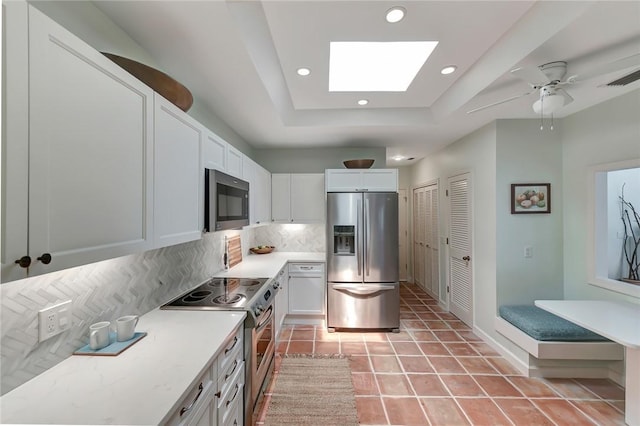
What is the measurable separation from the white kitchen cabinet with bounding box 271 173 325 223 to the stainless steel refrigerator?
44 centimetres

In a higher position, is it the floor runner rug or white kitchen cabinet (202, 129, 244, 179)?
white kitchen cabinet (202, 129, 244, 179)

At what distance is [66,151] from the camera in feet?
2.60

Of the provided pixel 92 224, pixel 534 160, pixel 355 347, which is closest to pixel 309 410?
pixel 355 347

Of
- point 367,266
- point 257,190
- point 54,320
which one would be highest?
point 257,190

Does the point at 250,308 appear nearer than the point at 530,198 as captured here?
Yes

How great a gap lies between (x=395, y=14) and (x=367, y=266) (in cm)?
264

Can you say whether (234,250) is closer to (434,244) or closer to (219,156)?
(219,156)

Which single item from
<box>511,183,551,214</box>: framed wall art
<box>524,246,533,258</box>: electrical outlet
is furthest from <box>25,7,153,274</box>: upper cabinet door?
<box>524,246,533,258</box>: electrical outlet

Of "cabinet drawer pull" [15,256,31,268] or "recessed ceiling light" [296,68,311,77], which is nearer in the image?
"cabinet drawer pull" [15,256,31,268]

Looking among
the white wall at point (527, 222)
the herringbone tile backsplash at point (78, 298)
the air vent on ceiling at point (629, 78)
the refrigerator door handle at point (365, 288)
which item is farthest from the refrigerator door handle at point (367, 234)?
the air vent on ceiling at point (629, 78)

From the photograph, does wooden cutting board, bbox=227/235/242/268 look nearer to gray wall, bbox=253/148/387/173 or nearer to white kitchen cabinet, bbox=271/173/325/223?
white kitchen cabinet, bbox=271/173/325/223

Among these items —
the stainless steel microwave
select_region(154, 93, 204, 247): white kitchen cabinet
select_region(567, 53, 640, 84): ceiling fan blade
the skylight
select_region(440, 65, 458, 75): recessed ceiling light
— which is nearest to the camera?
select_region(154, 93, 204, 247): white kitchen cabinet

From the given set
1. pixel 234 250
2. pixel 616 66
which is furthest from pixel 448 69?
pixel 234 250

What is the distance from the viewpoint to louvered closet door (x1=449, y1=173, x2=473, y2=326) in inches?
134
